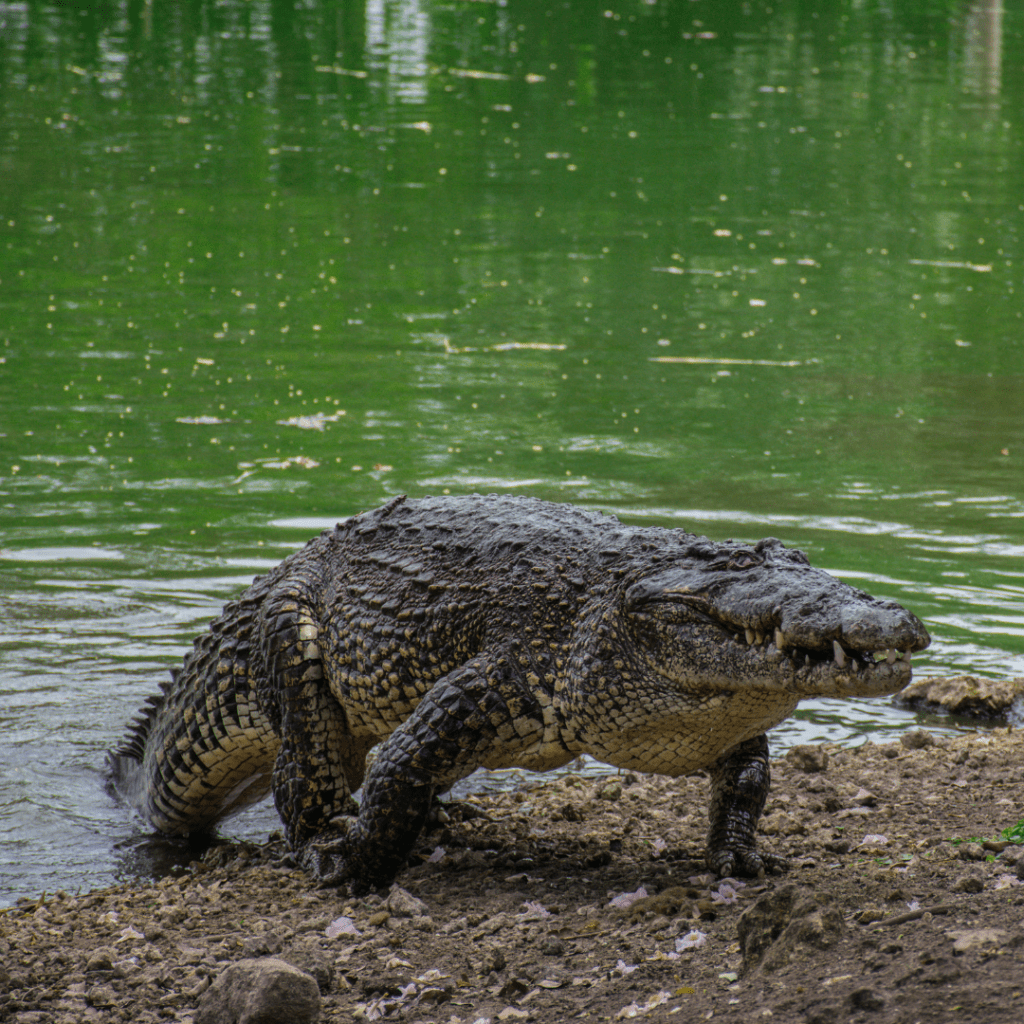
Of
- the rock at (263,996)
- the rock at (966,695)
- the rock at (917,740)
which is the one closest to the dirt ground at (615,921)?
the rock at (263,996)

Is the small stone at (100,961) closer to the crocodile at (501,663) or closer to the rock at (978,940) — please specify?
the crocodile at (501,663)

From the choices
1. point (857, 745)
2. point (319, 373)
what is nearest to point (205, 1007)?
point (857, 745)

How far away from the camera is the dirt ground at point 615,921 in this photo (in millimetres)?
3469

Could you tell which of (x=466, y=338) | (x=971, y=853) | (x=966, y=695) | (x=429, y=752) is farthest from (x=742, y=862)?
(x=466, y=338)

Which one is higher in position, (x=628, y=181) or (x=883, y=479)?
(x=628, y=181)

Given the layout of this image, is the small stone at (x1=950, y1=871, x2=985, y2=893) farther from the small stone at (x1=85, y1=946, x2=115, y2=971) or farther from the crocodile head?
the small stone at (x1=85, y1=946, x2=115, y2=971)

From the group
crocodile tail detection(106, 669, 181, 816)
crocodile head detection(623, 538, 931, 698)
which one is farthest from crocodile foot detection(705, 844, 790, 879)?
crocodile tail detection(106, 669, 181, 816)

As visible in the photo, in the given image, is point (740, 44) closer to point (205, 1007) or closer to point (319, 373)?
point (319, 373)

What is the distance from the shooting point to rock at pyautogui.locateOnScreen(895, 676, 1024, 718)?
22.6 feet

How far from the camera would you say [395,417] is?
11.9m

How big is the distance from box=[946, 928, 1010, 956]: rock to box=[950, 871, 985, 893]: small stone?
63 cm

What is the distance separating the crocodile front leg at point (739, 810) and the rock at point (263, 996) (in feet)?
5.16

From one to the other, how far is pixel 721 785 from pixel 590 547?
3.07 feet

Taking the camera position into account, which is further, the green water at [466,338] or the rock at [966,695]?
the green water at [466,338]
